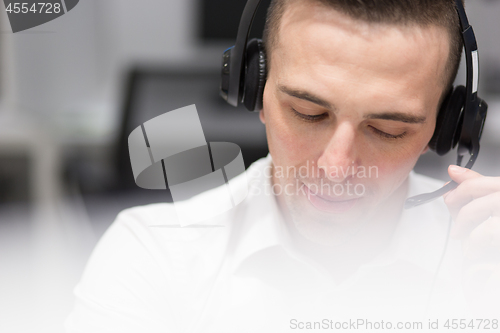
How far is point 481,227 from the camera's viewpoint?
58 centimetres

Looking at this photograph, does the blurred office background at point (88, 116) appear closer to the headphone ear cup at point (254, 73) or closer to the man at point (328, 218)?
the man at point (328, 218)

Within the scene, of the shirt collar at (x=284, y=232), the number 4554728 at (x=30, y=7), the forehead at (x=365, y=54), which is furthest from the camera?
the number 4554728 at (x=30, y=7)

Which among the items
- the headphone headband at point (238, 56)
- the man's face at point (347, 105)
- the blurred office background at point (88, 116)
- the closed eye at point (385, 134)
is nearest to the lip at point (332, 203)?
the man's face at point (347, 105)

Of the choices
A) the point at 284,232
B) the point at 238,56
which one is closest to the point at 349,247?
the point at 284,232

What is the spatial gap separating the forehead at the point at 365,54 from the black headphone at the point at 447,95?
0.05m

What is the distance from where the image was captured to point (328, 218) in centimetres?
73

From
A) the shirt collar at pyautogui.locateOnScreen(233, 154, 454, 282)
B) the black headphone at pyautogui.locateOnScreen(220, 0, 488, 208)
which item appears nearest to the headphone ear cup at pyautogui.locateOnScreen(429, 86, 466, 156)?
the black headphone at pyautogui.locateOnScreen(220, 0, 488, 208)

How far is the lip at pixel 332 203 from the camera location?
2.33ft

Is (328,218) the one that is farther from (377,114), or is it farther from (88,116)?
(88,116)

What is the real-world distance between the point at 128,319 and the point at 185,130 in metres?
0.55

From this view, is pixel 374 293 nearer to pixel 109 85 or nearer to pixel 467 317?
pixel 467 317

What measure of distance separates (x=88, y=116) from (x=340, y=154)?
1.51 m

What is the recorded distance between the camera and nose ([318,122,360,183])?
2.00 feet

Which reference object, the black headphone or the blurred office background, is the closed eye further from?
the blurred office background
